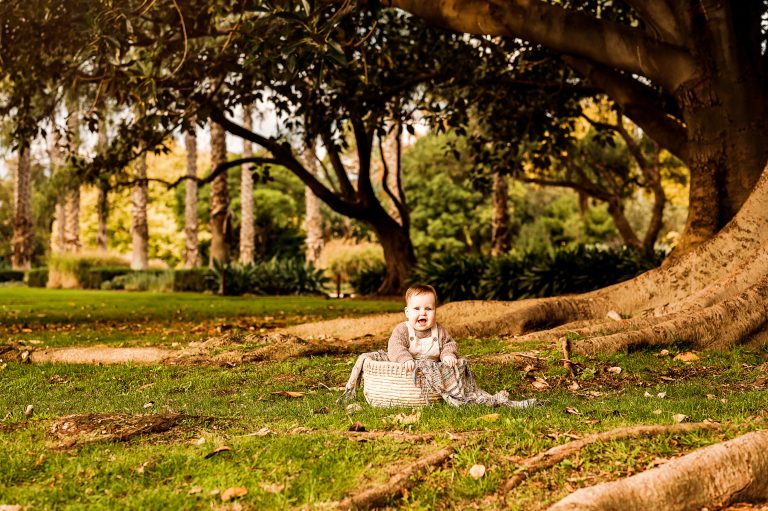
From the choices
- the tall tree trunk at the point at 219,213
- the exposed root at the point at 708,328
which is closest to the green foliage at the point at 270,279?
the tall tree trunk at the point at 219,213

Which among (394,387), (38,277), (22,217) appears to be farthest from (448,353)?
(22,217)

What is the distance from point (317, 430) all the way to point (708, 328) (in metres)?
5.11

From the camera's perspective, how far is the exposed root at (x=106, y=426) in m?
4.84

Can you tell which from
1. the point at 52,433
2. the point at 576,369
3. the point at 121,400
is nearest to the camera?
the point at 52,433

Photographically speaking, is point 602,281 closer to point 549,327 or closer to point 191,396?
point 549,327

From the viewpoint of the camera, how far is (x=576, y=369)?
298 inches

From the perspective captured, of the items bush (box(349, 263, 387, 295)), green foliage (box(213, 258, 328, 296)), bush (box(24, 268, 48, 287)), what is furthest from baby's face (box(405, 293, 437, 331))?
bush (box(24, 268, 48, 287))

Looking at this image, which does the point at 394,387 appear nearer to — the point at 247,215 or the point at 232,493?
the point at 232,493

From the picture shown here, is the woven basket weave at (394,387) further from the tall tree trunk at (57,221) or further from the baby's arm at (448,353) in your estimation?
the tall tree trunk at (57,221)

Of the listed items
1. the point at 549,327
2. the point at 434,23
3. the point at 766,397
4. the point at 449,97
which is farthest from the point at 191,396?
the point at 449,97

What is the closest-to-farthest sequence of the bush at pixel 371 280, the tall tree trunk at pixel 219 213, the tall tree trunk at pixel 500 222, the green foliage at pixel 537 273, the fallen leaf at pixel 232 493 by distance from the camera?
1. the fallen leaf at pixel 232 493
2. the green foliage at pixel 537 273
3. the tall tree trunk at pixel 500 222
4. the bush at pixel 371 280
5. the tall tree trunk at pixel 219 213

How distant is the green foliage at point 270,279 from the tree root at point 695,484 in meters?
21.8

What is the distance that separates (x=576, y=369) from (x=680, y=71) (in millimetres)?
5455

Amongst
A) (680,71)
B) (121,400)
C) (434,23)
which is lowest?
(121,400)
